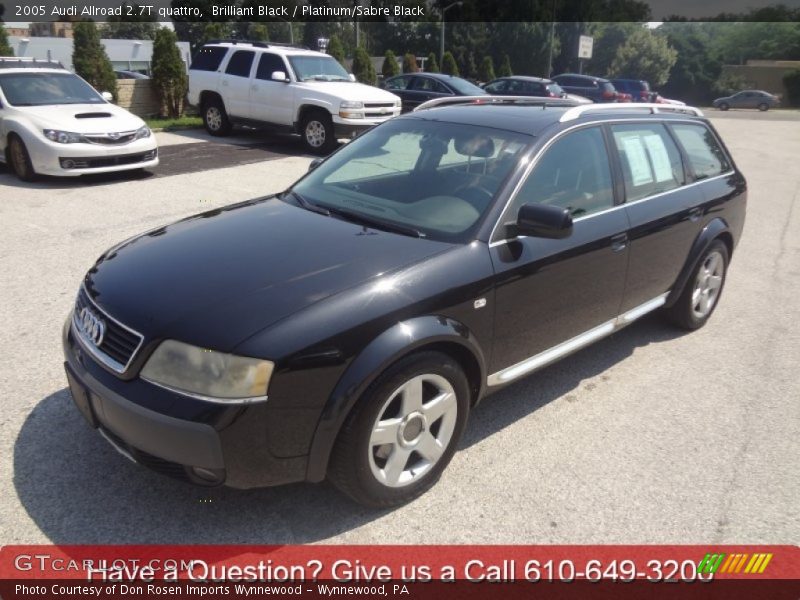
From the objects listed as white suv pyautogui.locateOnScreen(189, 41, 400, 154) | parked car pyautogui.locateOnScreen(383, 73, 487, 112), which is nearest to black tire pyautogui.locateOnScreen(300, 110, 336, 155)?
white suv pyautogui.locateOnScreen(189, 41, 400, 154)

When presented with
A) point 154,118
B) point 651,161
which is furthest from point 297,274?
point 154,118

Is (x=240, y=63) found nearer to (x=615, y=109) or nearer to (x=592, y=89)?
(x=615, y=109)

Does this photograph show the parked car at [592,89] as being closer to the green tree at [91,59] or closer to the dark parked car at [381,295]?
the green tree at [91,59]

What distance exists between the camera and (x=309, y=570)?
2.61 metres

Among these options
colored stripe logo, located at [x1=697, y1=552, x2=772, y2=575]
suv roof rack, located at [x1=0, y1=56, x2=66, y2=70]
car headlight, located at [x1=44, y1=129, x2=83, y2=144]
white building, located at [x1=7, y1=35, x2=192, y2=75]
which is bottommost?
colored stripe logo, located at [x1=697, y1=552, x2=772, y2=575]

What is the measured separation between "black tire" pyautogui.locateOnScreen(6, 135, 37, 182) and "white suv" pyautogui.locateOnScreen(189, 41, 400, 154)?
5.13 metres

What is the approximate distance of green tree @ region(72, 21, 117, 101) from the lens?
55.5ft

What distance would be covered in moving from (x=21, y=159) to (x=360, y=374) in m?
8.79

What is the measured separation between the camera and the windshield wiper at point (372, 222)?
326 cm

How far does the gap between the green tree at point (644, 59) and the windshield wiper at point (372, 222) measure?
6437 centimetres

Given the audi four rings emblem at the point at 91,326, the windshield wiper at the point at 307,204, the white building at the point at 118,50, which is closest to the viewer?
the audi four rings emblem at the point at 91,326

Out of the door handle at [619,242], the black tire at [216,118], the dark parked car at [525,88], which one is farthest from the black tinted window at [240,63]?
the door handle at [619,242]

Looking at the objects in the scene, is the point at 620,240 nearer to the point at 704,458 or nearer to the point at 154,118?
the point at 704,458

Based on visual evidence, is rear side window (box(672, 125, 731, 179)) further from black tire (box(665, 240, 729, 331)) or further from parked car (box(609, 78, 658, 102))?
parked car (box(609, 78, 658, 102))
